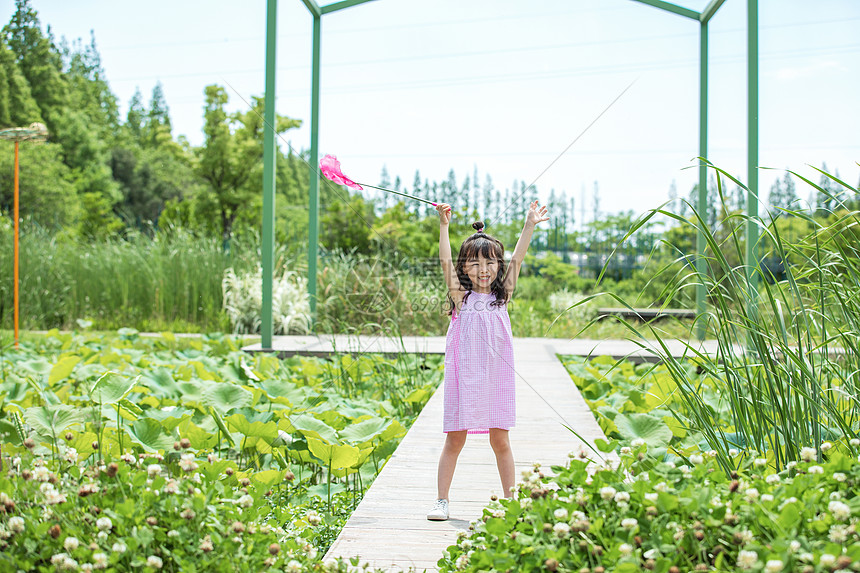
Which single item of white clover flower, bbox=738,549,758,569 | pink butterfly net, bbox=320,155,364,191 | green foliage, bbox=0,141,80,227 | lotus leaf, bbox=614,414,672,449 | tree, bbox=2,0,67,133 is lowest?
lotus leaf, bbox=614,414,672,449

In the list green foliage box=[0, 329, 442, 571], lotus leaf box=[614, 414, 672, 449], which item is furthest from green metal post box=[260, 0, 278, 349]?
lotus leaf box=[614, 414, 672, 449]

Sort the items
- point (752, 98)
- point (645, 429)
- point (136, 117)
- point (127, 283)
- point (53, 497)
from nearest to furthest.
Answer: point (53, 497), point (645, 429), point (752, 98), point (127, 283), point (136, 117)

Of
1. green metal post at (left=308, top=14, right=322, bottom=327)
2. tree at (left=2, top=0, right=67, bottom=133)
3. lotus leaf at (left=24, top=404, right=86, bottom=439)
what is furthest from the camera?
tree at (left=2, top=0, right=67, bottom=133)

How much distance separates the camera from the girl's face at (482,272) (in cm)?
168

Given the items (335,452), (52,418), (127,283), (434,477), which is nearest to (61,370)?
(52,418)

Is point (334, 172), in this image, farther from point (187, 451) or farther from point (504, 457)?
point (187, 451)

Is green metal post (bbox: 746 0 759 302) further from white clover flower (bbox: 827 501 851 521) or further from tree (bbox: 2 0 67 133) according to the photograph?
tree (bbox: 2 0 67 133)

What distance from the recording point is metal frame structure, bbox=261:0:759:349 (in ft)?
12.3

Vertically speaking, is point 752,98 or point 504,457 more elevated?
point 752,98

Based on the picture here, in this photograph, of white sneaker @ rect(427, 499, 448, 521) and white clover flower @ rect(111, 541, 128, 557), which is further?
white sneaker @ rect(427, 499, 448, 521)

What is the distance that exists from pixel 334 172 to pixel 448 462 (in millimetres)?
786

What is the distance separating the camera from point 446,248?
1.67 m

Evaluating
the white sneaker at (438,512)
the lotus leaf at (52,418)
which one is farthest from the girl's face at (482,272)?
the lotus leaf at (52,418)

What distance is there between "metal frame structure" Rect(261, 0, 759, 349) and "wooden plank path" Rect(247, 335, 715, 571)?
5.82 feet
